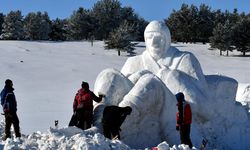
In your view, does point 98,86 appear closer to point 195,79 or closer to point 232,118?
point 195,79

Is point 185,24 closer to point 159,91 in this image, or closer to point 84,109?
point 159,91

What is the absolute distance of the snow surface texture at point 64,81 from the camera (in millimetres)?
7977

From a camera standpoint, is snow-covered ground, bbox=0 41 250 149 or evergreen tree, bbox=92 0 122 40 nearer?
snow-covered ground, bbox=0 41 250 149

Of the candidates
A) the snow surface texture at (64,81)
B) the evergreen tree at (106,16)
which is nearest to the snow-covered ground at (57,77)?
the snow surface texture at (64,81)

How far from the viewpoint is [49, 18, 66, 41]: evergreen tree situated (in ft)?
181

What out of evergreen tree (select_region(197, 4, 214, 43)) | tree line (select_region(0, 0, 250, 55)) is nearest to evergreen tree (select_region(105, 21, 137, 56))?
tree line (select_region(0, 0, 250, 55))

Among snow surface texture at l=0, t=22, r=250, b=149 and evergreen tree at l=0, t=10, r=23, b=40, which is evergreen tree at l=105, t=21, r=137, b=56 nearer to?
snow surface texture at l=0, t=22, r=250, b=149

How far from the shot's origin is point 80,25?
50.1 meters

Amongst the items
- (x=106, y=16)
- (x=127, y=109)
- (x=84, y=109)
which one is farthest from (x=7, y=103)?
(x=106, y=16)

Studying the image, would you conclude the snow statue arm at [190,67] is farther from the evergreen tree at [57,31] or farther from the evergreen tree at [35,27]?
the evergreen tree at [57,31]

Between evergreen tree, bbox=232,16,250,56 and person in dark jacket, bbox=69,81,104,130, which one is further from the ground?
person in dark jacket, bbox=69,81,104,130

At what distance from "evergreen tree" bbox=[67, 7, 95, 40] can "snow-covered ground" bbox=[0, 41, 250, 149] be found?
5551mm

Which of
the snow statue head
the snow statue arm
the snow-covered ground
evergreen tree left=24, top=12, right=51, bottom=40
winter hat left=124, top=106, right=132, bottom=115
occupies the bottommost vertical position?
the snow-covered ground

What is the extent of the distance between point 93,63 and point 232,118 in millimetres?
21689
